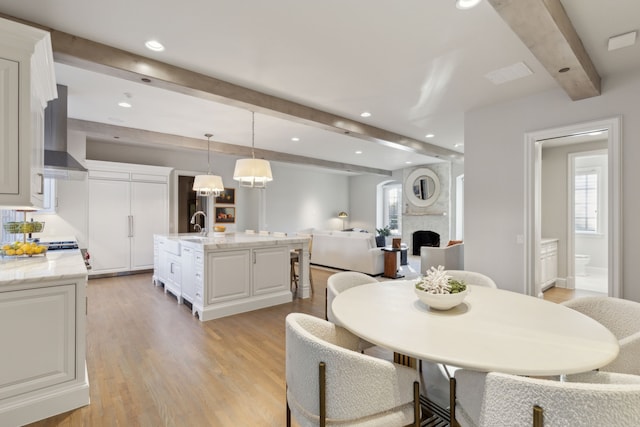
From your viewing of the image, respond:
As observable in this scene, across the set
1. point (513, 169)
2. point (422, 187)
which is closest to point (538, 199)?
point (513, 169)

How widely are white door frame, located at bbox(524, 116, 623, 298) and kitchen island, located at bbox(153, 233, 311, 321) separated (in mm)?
2806

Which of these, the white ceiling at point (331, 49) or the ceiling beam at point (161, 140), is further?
the ceiling beam at point (161, 140)

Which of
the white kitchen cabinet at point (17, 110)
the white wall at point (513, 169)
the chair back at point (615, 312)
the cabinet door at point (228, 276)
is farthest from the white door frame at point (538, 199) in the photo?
the white kitchen cabinet at point (17, 110)

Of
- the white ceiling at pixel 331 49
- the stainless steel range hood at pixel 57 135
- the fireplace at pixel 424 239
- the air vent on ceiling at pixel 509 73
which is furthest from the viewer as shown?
the fireplace at pixel 424 239

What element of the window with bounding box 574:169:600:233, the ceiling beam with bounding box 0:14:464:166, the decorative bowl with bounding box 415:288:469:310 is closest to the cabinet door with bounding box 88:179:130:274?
the ceiling beam with bounding box 0:14:464:166

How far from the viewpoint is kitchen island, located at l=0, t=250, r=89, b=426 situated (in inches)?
71.0

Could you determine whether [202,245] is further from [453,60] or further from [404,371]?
[453,60]

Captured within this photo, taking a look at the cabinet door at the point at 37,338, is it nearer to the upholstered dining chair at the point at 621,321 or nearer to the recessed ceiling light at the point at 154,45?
the recessed ceiling light at the point at 154,45

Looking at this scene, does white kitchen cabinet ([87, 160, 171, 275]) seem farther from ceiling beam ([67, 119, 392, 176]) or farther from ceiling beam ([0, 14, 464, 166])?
ceiling beam ([0, 14, 464, 166])

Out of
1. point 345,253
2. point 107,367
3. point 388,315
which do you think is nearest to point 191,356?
point 107,367

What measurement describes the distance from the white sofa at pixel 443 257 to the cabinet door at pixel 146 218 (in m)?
5.17

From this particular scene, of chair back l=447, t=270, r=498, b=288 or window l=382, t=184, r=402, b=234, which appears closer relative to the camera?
chair back l=447, t=270, r=498, b=288

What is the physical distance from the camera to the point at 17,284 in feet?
5.86

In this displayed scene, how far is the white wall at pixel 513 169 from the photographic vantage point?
292 centimetres
